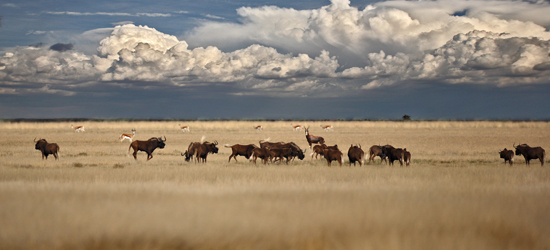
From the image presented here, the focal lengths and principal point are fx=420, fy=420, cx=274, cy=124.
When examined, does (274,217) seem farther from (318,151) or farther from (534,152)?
(534,152)

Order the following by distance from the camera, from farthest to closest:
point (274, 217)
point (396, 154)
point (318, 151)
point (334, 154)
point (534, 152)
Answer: point (318, 151)
point (396, 154)
point (534, 152)
point (334, 154)
point (274, 217)

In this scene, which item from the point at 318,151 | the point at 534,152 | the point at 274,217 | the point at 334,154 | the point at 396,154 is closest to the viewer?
the point at 274,217

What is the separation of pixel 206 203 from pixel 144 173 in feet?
24.1

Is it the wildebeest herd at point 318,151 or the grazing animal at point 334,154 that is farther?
the wildebeest herd at point 318,151

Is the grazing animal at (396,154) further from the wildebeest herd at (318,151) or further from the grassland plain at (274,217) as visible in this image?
the grassland plain at (274,217)

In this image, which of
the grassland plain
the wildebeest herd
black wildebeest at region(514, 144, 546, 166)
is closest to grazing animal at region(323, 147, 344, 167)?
the wildebeest herd

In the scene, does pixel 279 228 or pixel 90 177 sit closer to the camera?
pixel 279 228

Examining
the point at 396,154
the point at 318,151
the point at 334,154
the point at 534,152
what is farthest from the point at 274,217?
the point at 534,152

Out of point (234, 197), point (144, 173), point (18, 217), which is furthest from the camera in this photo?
point (144, 173)

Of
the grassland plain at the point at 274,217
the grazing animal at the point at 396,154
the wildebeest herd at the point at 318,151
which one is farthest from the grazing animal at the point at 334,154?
the grassland plain at the point at 274,217

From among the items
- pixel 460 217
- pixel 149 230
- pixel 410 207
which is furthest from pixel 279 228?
pixel 460 217

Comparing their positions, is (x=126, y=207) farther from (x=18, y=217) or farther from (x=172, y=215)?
(x=18, y=217)

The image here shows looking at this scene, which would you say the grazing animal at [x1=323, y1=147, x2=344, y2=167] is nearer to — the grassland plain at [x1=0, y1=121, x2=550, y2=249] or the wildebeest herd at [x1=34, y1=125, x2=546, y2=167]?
the wildebeest herd at [x1=34, y1=125, x2=546, y2=167]

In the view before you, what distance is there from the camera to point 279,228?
24.5 ft
